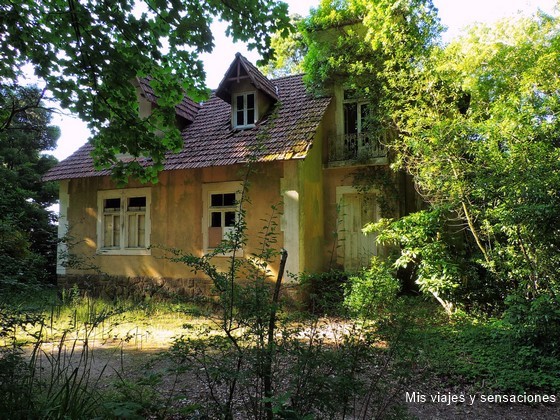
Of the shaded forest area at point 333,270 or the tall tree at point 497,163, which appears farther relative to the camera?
the tall tree at point 497,163

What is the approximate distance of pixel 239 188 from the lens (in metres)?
10.0

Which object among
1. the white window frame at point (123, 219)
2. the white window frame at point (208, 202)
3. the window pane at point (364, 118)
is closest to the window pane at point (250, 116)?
the white window frame at point (208, 202)

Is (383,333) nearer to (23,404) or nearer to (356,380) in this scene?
(356,380)

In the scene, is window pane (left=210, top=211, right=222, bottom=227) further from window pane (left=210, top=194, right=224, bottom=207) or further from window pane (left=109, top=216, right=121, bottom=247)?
window pane (left=109, top=216, right=121, bottom=247)

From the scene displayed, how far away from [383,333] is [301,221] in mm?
6565

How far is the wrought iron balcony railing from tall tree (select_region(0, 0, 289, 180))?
5773 mm

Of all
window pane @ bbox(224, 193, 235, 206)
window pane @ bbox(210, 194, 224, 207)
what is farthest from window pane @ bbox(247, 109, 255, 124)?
window pane @ bbox(210, 194, 224, 207)

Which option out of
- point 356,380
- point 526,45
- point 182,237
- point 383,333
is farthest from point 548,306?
point 526,45

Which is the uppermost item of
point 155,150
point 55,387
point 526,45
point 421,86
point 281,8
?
point 526,45

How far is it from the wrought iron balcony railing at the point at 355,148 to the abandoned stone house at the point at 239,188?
27mm

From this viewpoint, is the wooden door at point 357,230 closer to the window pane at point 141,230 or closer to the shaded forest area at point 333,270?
the shaded forest area at point 333,270

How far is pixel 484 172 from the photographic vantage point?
6832 mm

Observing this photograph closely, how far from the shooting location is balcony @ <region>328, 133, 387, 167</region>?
32.3 feet

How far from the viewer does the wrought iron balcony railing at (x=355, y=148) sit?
9883mm
